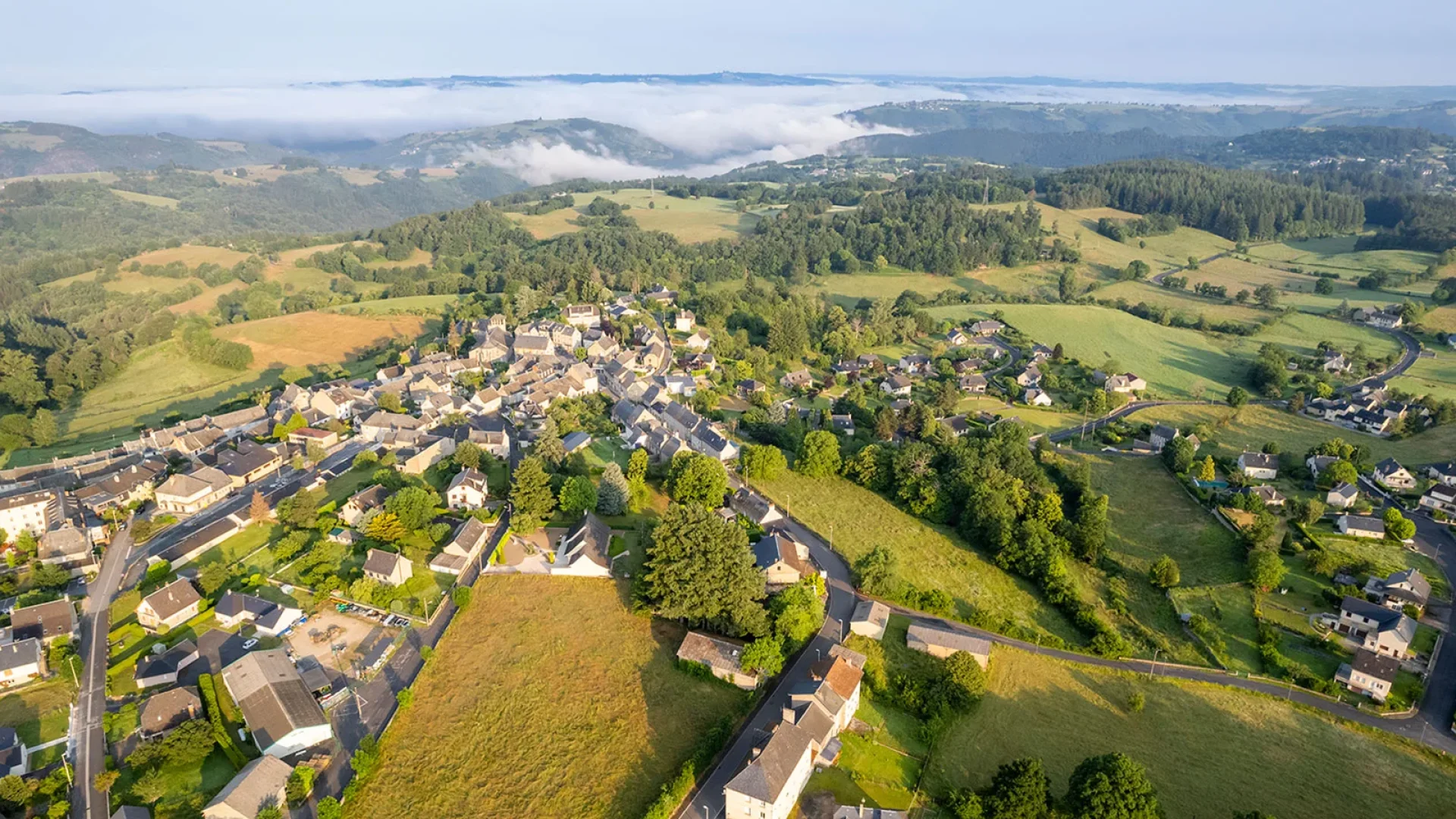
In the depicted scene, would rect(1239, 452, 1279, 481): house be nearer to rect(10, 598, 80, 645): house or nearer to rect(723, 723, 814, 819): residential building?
rect(723, 723, 814, 819): residential building

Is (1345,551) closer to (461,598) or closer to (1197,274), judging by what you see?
(461,598)

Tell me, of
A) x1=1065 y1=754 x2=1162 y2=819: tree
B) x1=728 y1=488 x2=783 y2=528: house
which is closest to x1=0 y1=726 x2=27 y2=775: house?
x1=728 y1=488 x2=783 y2=528: house

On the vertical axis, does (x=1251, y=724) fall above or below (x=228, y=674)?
below

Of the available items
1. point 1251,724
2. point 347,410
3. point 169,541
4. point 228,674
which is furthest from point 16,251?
point 1251,724

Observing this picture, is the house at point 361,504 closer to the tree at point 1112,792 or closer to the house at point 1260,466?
the tree at point 1112,792

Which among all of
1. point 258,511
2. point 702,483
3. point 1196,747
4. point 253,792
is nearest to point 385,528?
point 258,511
